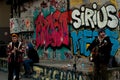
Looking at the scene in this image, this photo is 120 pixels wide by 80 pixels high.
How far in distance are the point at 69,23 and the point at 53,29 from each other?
1875 millimetres

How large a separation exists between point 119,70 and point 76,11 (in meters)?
5.29

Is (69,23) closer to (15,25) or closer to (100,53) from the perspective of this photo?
(15,25)

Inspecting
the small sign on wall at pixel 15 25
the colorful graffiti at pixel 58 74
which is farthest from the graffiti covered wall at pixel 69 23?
the colorful graffiti at pixel 58 74

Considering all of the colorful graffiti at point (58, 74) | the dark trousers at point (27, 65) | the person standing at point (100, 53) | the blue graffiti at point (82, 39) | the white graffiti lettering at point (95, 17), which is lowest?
the colorful graffiti at point (58, 74)

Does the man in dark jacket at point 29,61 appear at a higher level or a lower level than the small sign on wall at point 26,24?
lower

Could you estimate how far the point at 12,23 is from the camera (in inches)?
800

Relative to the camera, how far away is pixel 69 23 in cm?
1628

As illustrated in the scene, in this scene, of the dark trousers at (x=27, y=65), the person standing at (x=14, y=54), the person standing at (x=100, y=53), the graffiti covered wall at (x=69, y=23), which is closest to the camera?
the person standing at (x=100, y=53)

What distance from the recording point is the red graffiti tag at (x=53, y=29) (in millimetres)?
16808

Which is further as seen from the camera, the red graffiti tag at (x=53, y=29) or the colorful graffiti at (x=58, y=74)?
the red graffiti tag at (x=53, y=29)

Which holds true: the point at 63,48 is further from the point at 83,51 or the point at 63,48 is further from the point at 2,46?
the point at 2,46

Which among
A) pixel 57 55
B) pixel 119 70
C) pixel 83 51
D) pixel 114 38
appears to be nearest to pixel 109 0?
pixel 114 38

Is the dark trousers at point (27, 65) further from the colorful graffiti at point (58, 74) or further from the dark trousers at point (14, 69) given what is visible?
the dark trousers at point (14, 69)

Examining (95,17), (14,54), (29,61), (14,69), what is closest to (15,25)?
(29,61)
